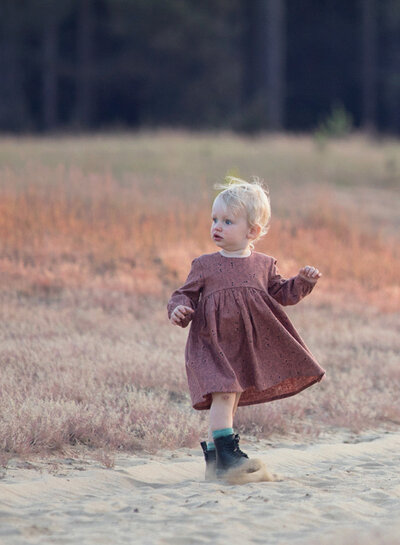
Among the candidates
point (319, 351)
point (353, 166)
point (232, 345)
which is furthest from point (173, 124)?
point (232, 345)

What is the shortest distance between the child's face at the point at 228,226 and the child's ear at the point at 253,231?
19 mm

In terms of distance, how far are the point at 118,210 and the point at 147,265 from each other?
1855 millimetres

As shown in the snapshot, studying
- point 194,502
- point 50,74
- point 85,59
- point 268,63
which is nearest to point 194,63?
point 268,63

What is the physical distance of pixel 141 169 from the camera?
16.0 meters

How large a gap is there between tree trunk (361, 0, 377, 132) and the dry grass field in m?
20.7

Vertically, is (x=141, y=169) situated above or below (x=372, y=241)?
above

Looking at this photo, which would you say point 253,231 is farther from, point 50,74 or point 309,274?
point 50,74

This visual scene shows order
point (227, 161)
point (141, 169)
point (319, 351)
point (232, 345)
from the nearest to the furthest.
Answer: point (232, 345) < point (319, 351) < point (141, 169) < point (227, 161)

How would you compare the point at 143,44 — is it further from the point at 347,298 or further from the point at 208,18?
the point at 347,298

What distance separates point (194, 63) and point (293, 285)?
106ft

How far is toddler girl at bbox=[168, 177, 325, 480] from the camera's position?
14.8ft

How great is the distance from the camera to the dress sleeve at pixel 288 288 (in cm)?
459

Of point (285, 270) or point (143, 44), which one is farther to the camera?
point (143, 44)

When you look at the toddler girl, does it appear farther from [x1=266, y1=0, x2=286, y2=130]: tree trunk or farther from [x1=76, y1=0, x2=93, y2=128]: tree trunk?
[x1=76, y1=0, x2=93, y2=128]: tree trunk
